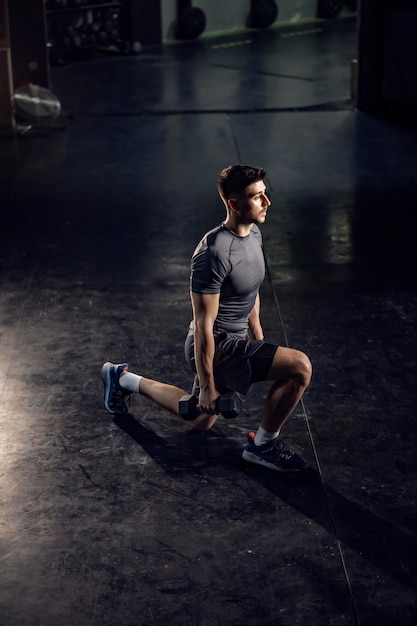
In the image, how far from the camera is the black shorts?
4758 mm

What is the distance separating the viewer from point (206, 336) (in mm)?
4609

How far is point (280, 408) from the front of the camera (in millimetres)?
4852

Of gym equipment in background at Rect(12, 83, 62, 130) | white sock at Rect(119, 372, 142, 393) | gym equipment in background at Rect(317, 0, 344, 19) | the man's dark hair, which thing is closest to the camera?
the man's dark hair

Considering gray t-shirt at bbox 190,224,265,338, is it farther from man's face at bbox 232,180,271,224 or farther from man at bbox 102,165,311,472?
man's face at bbox 232,180,271,224

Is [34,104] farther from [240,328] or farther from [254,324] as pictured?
[240,328]

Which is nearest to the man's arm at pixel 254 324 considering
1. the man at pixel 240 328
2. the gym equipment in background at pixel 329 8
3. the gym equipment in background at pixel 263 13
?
the man at pixel 240 328

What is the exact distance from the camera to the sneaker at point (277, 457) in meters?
4.96

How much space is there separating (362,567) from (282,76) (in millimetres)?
12762

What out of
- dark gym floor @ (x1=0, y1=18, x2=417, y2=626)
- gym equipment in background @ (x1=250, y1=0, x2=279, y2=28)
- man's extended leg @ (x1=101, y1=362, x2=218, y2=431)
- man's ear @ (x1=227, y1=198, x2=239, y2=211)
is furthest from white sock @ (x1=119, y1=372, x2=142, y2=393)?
gym equipment in background @ (x1=250, y1=0, x2=279, y2=28)

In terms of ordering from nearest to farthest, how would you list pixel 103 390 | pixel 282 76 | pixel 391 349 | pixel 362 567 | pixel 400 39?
pixel 362 567 < pixel 103 390 < pixel 391 349 < pixel 400 39 < pixel 282 76

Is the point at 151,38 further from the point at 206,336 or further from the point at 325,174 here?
the point at 206,336

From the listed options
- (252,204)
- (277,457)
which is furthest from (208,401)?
(252,204)

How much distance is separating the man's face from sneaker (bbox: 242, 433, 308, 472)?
110cm

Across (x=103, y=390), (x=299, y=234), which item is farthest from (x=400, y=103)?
(x=103, y=390)
